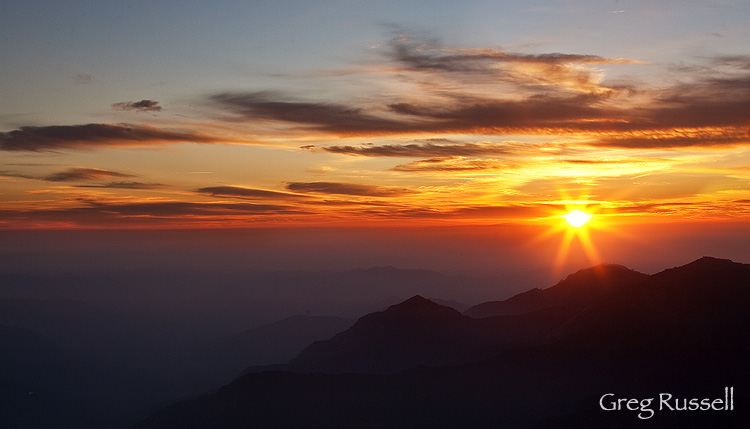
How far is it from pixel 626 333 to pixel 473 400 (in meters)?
40.5

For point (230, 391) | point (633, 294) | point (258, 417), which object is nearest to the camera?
point (633, 294)

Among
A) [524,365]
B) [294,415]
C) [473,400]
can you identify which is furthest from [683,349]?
[294,415]

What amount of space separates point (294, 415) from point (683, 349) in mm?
103325

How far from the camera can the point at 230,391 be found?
191500mm

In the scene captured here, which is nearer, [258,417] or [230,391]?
[258,417]

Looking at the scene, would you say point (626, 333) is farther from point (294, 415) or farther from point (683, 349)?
point (294, 415)

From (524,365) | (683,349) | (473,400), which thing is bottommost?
(473,400)

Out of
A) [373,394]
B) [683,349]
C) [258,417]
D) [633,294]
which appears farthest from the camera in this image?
[258,417]

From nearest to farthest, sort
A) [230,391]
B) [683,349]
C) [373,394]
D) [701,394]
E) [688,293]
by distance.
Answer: [701,394]
[683,349]
[688,293]
[373,394]
[230,391]

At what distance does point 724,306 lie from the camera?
117500 millimetres

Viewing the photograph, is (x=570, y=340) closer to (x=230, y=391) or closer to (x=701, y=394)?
(x=701, y=394)

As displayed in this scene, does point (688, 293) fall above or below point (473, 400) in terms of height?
above

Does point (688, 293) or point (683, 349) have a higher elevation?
point (688, 293)

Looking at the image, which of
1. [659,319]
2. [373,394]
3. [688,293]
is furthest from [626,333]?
[373,394]
